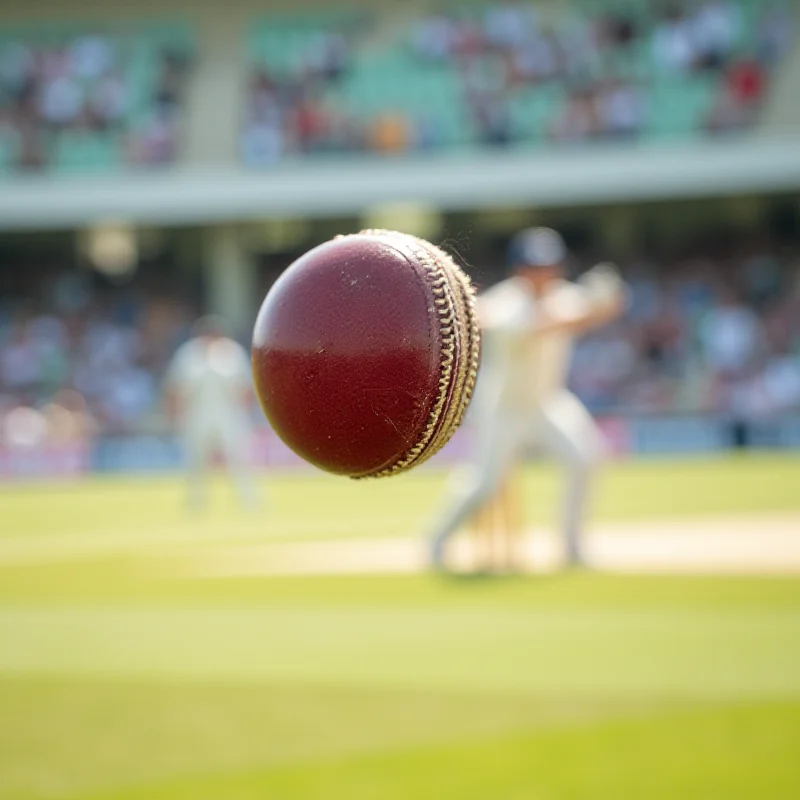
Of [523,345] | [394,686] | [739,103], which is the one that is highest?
[739,103]

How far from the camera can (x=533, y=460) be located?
23.6 meters

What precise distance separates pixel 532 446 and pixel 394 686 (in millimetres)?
3480

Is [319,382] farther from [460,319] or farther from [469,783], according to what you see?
[469,783]

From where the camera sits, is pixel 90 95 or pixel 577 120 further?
pixel 90 95

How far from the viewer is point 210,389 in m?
14.2

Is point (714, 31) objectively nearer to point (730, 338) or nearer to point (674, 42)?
point (674, 42)

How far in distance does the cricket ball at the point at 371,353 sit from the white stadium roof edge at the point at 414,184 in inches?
890

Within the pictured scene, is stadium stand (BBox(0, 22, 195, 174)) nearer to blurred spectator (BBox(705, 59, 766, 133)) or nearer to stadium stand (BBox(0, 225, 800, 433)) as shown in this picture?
stadium stand (BBox(0, 225, 800, 433))

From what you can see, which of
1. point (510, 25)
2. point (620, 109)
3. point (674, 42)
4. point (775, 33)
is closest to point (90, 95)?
point (510, 25)

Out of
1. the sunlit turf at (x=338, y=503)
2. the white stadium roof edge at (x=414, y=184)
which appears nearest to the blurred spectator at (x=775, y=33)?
the white stadium roof edge at (x=414, y=184)

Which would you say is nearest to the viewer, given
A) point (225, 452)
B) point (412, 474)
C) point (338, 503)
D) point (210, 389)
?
point (210, 389)

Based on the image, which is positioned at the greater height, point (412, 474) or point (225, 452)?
point (225, 452)

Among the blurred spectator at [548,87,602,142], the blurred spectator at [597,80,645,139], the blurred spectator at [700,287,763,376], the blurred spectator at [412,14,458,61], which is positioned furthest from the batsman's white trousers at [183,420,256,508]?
the blurred spectator at [412,14,458,61]

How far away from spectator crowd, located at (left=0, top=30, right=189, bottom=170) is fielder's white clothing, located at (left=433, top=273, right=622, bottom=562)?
21156 millimetres
